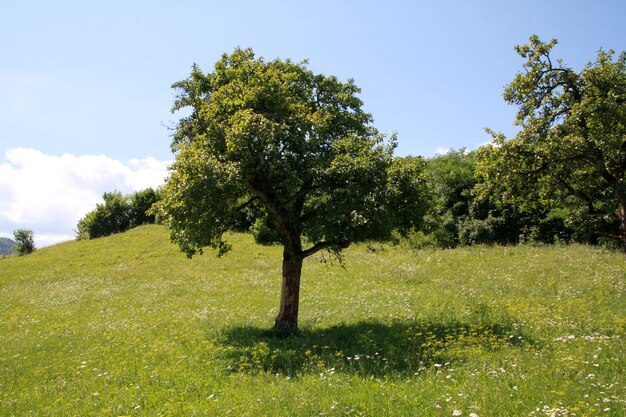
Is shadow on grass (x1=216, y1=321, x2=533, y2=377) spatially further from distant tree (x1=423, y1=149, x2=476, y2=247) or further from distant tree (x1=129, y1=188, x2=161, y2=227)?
distant tree (x1=129, y1=188, x2=161, y2=227)

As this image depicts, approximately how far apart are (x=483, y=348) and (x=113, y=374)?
1065cm

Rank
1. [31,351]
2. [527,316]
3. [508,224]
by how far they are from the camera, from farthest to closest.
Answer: [508,224]
[31,351]
[527,316]

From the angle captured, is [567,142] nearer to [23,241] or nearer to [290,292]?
[290,292]

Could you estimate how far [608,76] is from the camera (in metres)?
21.6

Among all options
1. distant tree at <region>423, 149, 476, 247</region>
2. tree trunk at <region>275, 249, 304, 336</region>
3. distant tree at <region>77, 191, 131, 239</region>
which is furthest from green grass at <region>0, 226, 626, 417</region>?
distant tree at <region>77, 191, 131, 239</region>

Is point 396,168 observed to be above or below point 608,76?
below

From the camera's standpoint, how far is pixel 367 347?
46.3ft

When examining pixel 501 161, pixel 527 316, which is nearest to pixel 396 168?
pixel 527 316

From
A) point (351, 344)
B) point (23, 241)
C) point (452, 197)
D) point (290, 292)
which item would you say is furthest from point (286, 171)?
point (23, 241)

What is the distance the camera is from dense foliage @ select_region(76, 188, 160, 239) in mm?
81250

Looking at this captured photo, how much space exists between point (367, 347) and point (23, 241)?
8521cm

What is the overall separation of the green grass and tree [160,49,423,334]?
3.83 m

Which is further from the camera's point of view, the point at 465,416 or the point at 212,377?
the point at 212,377

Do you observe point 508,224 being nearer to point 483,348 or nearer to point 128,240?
point 483,348
